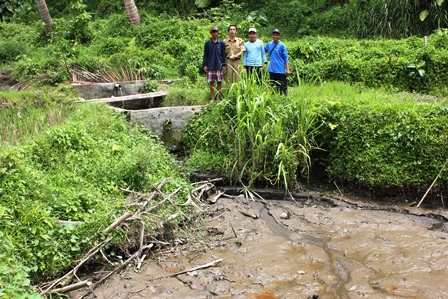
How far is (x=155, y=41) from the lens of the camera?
45.1 feet

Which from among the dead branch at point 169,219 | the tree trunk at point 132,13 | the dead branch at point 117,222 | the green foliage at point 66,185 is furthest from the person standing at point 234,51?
the tree trunk at point 132,13

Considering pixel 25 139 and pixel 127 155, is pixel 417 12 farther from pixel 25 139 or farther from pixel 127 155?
pixel 25 139

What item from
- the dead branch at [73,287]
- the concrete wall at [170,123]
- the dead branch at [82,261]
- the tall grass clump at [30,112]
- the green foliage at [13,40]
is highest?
the green foliage at [13,40]

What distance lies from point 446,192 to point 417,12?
7.80 metres

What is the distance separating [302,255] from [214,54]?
431 centimetres

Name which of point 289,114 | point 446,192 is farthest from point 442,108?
point 289,114

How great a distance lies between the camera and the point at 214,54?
822 cm

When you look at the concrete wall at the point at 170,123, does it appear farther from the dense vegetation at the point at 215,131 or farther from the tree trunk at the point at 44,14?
the tree trunk at the point at 44,14

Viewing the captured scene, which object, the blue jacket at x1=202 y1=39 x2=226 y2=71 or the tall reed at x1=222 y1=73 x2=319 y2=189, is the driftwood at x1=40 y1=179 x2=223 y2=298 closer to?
the tall reed at x1=222 y1=73 x2=319 y2=189

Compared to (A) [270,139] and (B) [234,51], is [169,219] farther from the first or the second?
(B) [234,51]

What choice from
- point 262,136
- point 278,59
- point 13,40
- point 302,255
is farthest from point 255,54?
point 13,40

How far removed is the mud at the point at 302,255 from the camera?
14.9 ft

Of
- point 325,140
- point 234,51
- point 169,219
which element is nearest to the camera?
point 169,219

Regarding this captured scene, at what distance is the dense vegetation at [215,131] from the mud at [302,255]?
0.54 m
